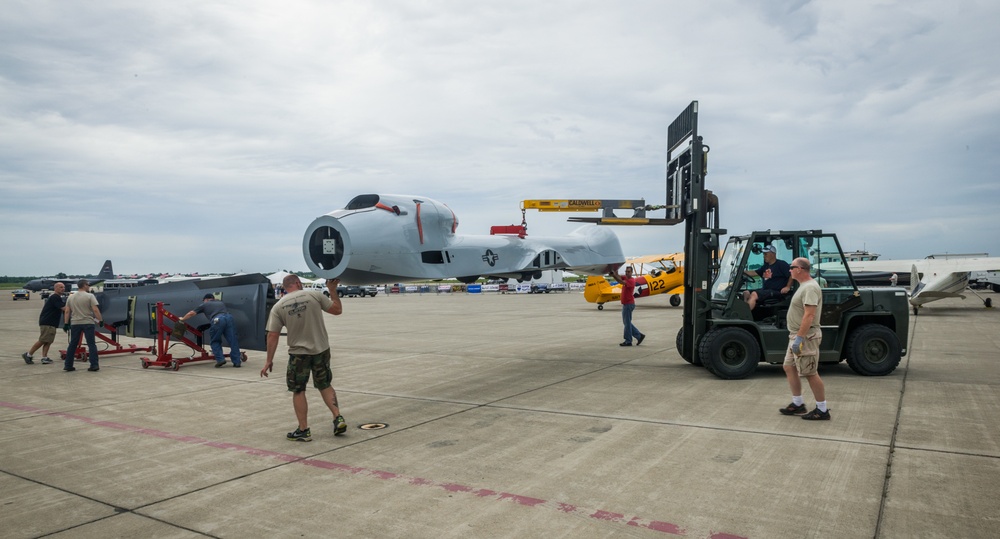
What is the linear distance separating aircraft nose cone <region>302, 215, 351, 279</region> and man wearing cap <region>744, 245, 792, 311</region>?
5.77m

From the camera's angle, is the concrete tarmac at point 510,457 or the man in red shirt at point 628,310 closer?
the concrete tarmac at point 510,457

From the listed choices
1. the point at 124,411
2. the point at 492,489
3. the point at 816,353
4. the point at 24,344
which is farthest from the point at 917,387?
the point at 24,344

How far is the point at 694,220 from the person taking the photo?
9.92 metres

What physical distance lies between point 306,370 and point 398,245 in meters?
2.15

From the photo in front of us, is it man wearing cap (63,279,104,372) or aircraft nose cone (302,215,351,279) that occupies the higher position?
aircraft nose cone (302,215,351,279)

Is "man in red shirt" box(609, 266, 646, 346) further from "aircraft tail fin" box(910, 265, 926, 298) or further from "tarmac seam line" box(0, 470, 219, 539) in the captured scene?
"aircraft tail fin" box(910, 265, 926, 298)

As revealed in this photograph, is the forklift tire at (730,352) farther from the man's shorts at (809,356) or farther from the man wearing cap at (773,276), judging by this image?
the man's shorts at (809,356)

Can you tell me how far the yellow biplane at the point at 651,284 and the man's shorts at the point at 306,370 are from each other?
826 inches

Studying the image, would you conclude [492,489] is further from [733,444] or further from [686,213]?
[686,213]

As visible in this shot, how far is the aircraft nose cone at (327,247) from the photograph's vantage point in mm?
7199

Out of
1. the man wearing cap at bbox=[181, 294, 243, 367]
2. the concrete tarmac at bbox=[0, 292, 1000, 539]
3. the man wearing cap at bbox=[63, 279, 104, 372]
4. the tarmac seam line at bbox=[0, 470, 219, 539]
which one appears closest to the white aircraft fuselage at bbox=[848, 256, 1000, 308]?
the concrete tarmac at bbox=[0, 292, 1000, 539]

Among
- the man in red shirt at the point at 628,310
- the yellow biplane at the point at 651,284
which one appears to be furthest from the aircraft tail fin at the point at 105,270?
the man in red shirt at the point at 628,310

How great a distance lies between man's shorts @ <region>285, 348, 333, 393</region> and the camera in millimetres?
5980

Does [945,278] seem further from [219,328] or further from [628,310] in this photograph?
[219,328]
